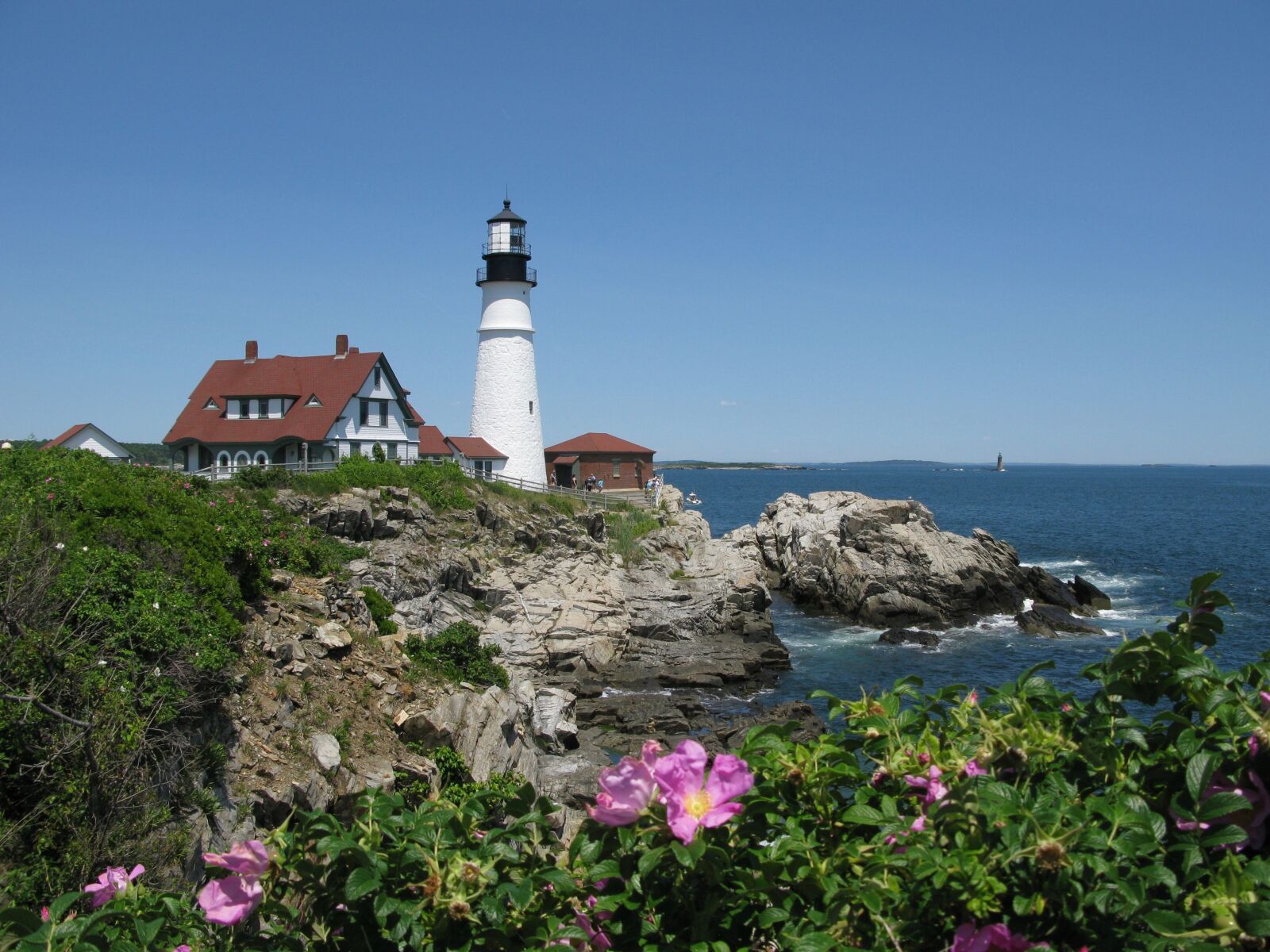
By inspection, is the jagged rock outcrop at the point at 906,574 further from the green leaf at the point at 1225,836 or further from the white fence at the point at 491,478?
the green leaf at the point at 1225,836

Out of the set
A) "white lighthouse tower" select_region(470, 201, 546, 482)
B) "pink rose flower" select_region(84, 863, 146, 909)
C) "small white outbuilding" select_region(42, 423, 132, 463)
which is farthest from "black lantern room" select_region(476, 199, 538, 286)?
"pink rose flower" select_region(84, 863, 146, 909)

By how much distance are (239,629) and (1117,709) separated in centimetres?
1447

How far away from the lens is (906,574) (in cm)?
4291

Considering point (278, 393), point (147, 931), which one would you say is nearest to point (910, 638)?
point (278, 393)

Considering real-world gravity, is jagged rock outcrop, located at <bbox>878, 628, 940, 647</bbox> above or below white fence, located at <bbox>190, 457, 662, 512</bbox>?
below

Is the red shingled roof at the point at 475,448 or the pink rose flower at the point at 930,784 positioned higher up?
the red shingled roof at the point at 475,448

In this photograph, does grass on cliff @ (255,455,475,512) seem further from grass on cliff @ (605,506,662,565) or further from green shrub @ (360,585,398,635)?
green shrub @ (360,585,398,635)

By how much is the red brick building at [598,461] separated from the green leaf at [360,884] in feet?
190

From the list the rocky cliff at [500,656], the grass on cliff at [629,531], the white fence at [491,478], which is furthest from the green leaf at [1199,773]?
the grass on cliff at [629,531]

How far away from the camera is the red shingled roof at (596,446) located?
62.3m

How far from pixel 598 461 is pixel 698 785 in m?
58.9

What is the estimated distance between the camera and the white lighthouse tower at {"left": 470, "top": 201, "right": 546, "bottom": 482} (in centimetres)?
4803

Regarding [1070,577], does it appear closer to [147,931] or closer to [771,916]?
[771,916]

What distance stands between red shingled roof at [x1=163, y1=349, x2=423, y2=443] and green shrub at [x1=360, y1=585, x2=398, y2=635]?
20.3 meters
